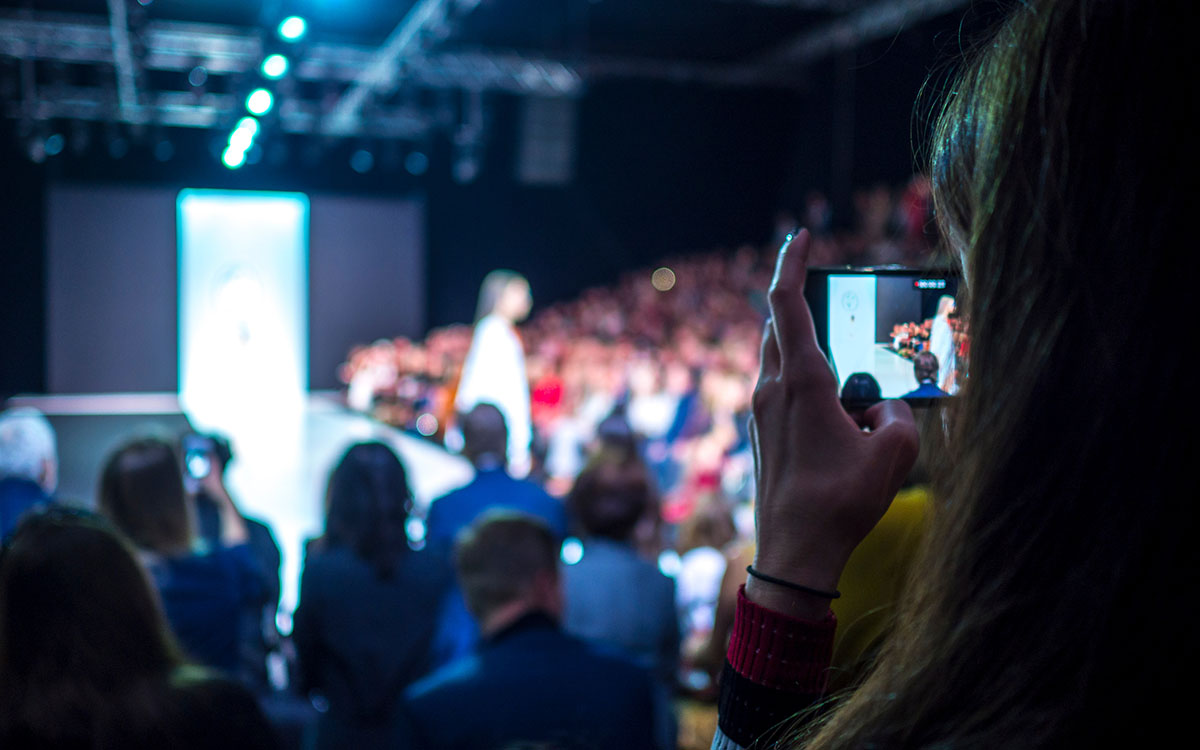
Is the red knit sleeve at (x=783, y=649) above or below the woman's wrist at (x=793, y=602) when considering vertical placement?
below

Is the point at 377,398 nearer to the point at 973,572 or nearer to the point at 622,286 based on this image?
the point at 622,286

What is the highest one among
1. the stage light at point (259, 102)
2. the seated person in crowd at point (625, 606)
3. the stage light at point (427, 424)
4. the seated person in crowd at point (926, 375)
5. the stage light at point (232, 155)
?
the stage light at point (259, 102)

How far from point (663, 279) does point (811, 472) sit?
12220 millimetres

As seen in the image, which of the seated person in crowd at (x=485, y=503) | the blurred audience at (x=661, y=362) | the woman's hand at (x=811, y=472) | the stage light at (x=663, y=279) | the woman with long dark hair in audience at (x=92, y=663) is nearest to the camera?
the woman's hand at (x=811, y=472)

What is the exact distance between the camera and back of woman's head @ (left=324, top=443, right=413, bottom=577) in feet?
7.00

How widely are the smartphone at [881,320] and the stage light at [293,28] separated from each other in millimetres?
6401

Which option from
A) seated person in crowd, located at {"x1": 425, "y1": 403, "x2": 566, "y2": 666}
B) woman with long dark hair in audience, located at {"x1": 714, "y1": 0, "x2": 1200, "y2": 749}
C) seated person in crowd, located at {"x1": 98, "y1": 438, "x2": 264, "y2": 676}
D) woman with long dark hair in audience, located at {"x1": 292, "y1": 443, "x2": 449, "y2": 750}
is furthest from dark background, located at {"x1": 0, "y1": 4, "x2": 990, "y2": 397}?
woman with long dark hair in audience, located at {"x1": 714, "y1": 0, "x2": 1200, "y2": 749}

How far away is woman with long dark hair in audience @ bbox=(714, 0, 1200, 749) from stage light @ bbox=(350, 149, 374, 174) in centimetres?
1167

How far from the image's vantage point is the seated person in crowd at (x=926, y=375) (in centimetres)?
71

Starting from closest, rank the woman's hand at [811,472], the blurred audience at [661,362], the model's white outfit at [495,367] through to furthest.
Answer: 1. the woman's hand at [811,472]
2. the model's white outfit at [495,367]
3. the blurred audience at [661,362]

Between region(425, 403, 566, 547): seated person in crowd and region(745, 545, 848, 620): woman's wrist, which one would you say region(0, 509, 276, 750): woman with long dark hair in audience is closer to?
region(745, 545, 848, 620): woman's wrist

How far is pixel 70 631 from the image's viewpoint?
44.8 inches

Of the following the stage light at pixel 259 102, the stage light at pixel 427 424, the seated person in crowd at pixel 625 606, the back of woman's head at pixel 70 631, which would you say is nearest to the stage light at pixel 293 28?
the stage light at pixel 259 102

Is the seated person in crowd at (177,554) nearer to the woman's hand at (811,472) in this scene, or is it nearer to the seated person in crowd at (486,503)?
the seated person in crowd at (486,503)
